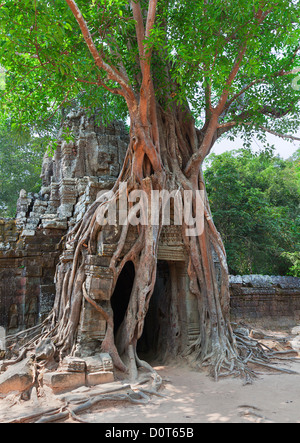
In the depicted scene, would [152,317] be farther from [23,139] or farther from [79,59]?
[79,59]

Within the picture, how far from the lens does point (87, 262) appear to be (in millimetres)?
5004

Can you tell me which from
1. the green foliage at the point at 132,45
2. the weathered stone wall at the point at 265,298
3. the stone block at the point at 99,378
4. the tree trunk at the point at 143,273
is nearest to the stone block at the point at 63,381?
the stone block at the point at 99,378

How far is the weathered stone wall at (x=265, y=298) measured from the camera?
328 inches

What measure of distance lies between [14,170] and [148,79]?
34.0 feet

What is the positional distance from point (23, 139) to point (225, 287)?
4596 millimetres

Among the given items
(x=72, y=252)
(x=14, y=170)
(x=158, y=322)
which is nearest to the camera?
(x=72, y=252)

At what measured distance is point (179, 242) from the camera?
18.8ft

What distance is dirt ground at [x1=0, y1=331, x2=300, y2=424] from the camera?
3.20m

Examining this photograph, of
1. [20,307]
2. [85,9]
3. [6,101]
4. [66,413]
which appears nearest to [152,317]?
[20,307]

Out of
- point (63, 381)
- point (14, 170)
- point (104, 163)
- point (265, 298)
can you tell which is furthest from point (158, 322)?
point (14, 170)

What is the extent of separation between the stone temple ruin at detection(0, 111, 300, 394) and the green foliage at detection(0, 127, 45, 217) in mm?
5142

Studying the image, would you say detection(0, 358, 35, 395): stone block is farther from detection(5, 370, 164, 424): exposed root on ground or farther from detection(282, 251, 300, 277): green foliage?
detection(282, 251, 300, 277): green foliage

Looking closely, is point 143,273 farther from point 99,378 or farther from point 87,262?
point 99,378

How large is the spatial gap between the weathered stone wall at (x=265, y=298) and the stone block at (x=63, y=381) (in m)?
5.18
